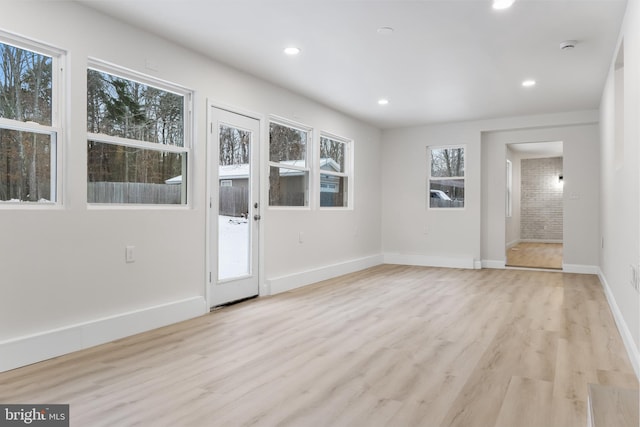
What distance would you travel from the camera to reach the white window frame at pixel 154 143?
3342mm

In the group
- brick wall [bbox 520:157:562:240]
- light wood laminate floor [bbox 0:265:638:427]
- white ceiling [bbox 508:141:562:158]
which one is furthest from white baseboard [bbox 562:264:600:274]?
brick wall [bbox 520:157:562:240]

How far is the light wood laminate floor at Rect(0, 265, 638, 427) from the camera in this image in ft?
6.94

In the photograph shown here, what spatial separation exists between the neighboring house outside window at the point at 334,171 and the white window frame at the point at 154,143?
2.50m

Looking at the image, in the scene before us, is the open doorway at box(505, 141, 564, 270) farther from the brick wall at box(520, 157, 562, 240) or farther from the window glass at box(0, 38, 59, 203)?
the window glass at box(0, 38, 59, 203)

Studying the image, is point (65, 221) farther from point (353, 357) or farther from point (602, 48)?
point (602, 48)

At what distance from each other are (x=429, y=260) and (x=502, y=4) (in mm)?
5163

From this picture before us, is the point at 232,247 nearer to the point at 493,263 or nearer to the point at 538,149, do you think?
the point at 493,263

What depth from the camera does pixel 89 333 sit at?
123 inches

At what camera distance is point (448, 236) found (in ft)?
25.0

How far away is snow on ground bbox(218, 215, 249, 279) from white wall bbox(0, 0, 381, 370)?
0.29 meters

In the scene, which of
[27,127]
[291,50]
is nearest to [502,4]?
[291,50]

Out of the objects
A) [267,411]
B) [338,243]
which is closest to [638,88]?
[267,411]

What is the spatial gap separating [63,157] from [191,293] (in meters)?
1.64

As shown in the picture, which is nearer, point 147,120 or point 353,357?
point 353,357
